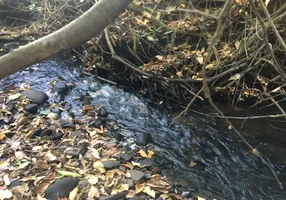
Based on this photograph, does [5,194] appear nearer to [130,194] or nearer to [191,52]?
[130,194]

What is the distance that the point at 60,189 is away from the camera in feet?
11.5

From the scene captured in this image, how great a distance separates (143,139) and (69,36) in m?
3.47

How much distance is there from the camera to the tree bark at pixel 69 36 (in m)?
1.44

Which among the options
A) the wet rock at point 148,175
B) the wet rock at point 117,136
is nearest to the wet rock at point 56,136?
the wet rock at point 117,136

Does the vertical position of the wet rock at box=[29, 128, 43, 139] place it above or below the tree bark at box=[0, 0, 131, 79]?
below

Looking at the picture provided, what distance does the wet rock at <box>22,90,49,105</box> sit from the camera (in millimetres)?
5664

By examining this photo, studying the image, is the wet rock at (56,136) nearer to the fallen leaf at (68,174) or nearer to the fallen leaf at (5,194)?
the fallen leaf at (68,174)

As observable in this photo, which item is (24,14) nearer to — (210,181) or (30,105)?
(30,105)

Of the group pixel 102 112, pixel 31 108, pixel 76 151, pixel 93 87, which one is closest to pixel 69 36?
pixel 76 151

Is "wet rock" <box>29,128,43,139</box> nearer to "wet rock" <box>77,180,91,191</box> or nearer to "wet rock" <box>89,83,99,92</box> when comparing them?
"wet rock" <box>77,180,91,191</box>

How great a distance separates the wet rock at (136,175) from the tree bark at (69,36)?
2665 mm

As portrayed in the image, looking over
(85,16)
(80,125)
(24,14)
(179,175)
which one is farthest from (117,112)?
(24,14)

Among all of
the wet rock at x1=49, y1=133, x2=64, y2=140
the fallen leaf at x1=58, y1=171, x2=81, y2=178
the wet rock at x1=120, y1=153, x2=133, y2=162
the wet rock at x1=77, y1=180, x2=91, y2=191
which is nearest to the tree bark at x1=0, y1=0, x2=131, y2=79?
the wet rock at x1=77, y1=180, x2=91, y2=191

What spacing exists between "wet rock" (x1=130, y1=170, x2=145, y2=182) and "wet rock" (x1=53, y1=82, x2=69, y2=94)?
2.79 metres
